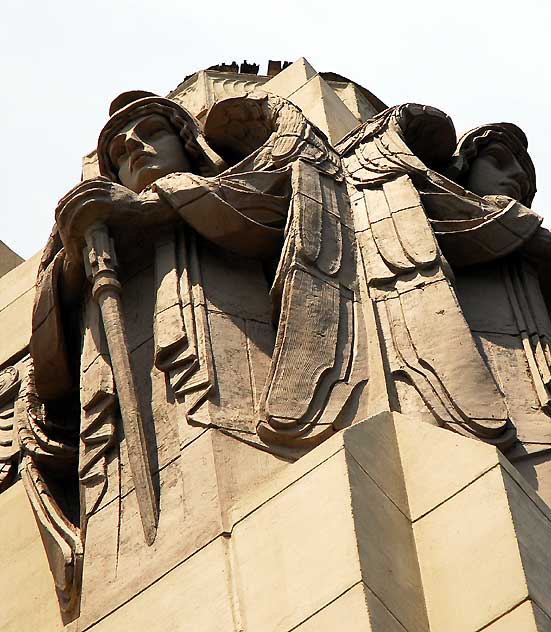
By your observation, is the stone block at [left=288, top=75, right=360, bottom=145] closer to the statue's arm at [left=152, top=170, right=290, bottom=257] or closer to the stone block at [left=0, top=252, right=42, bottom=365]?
the statue's arm at [left=152, top=170, right=290, bottom=257]

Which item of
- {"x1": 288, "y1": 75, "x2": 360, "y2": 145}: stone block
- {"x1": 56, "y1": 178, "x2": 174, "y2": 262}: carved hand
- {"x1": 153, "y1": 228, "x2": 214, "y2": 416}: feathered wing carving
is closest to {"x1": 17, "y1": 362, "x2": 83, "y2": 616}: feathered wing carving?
{"x1": 153, "y1": 228, "x2": 214, "y2": 416}: feathered wing carving

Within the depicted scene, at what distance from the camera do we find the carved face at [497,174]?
13.9 m

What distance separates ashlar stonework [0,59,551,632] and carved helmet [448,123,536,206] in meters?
0.02

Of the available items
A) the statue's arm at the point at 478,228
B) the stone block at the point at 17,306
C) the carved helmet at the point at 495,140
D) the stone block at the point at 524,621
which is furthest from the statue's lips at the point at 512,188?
the stone block at the point at 524,621

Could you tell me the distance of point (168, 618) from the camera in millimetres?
10797

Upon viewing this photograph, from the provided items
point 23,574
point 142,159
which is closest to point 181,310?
point 142,159

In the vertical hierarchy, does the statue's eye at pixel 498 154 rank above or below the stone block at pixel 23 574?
above

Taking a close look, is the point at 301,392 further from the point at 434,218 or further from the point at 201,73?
the point at 201,73

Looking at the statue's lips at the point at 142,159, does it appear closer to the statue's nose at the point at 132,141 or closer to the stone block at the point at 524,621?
the statue's nose at the point at 132,141

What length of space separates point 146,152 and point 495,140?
2.40m

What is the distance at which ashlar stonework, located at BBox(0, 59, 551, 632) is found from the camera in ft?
34.5

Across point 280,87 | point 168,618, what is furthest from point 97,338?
point 280,87

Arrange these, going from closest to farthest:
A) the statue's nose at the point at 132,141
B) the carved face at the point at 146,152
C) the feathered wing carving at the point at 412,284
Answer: the feathered wing carving at the point at 412,284, the carved face at the point at 146,152, the statue's nose at the point at 132,141

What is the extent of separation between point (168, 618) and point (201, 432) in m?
1.26
